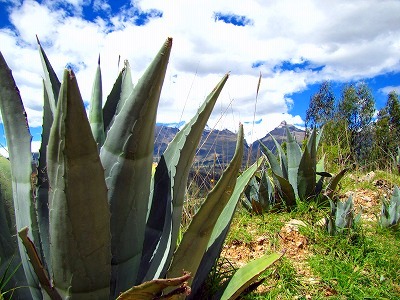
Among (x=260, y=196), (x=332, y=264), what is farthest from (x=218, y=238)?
(x=260, y=196)

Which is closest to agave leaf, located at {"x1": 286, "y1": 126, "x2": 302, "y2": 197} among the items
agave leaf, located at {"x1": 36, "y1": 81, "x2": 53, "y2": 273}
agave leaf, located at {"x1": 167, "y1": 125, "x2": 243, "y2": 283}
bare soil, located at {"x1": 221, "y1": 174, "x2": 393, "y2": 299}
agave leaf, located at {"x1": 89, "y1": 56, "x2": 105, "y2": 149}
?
bare soil, located at {"x1": 221, "y1": 174, "x2": 393, "y2": 299}

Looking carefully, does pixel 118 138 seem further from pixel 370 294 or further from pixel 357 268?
pixel 357 268

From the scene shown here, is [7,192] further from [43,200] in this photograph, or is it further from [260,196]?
[260,196]

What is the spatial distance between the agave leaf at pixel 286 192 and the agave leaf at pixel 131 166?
253 centimetres

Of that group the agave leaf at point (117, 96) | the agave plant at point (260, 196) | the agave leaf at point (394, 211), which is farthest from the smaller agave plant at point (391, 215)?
the agave leaf at point (117, 96)

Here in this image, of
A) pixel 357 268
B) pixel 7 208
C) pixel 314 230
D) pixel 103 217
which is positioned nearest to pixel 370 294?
pixel 357 268

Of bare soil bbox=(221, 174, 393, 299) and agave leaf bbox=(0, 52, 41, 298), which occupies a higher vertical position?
agave leaf bbox=(0, 52, 41, 298)

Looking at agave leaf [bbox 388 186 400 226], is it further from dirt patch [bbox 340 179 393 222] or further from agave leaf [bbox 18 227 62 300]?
agave leaf [bbox 18 227 62 300]

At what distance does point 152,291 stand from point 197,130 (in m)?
0.48

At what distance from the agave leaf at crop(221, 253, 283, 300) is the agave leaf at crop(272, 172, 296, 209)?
230 cm

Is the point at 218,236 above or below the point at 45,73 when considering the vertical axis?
below

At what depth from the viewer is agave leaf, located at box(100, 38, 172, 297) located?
1104mm

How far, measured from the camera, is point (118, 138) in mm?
1162

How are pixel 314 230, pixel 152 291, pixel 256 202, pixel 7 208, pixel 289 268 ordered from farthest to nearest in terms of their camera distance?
pixel 256 202
pixel 314 230
pixel 289 268
pixel 7 208
pixel 152 291
